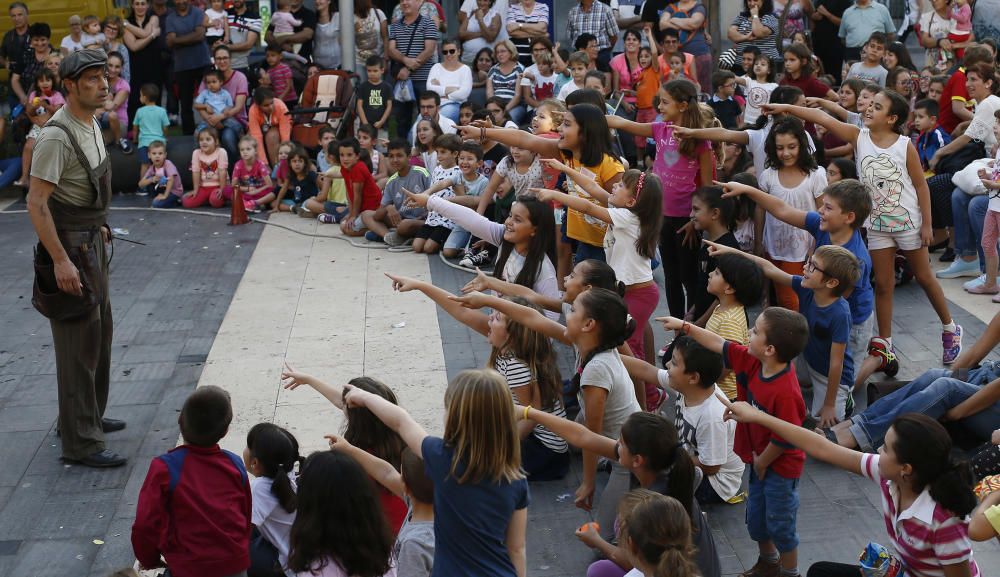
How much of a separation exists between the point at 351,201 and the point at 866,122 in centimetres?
521

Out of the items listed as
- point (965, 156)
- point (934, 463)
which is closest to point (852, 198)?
point (934, 463)

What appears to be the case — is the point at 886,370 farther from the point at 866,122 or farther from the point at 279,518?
the point at 279,518

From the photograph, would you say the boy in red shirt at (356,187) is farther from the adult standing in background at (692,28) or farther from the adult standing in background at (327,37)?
the adult standing in background at (692,28)

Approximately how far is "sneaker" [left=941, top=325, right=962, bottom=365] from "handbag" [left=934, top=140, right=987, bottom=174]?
2.38 metres

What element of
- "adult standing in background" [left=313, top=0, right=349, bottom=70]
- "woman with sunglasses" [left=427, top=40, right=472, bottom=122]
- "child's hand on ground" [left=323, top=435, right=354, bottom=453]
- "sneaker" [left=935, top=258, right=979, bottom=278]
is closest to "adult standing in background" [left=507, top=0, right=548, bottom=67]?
"woman with sunglasses" [left=427, top=40, right=472, bottom=122]

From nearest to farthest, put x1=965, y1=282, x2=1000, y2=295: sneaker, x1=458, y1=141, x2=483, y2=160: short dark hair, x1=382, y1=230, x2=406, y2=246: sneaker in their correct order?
1. x1=965, y1=282, x2=1000, y2=295: sneaker
2. x1=458, y1=141, x2=483, y2=160: short dark hair
3. x1=382, y1=230, x2=406, y2=246: sneaker

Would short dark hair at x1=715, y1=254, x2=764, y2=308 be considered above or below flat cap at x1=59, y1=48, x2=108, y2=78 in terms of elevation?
below

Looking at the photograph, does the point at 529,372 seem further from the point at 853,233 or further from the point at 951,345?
the point at 951,345

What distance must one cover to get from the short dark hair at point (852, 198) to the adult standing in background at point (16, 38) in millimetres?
10448

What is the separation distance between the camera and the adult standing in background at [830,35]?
13.4 metres

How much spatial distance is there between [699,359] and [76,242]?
324cm

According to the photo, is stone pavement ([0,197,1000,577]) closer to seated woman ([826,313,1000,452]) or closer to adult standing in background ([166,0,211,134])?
seated woman ([826,313,1000,452])

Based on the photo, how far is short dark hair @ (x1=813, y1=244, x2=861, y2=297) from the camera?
5.64 m

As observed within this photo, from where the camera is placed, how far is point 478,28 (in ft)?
45.4
